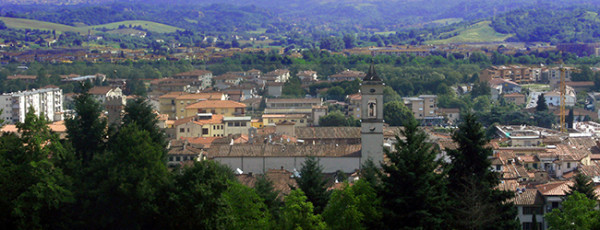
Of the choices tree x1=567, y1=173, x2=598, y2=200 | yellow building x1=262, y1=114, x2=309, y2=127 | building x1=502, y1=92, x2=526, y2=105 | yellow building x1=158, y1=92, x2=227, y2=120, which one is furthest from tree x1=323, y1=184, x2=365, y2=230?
building x1=502, y1=92, x2=526, y2=105

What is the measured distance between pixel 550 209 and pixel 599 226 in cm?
518

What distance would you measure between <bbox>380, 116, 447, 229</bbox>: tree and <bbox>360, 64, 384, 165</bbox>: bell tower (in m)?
8.99

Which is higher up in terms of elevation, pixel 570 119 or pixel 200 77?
pixel 200 77

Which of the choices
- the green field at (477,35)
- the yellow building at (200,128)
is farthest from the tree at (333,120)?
the green field at (477,35)

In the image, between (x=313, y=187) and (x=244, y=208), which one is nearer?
(x=244, y=208)

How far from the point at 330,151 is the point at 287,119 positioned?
16.5 metres

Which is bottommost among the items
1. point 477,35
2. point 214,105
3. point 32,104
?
point 214,105

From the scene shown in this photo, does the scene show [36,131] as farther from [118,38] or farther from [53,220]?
[118,38]

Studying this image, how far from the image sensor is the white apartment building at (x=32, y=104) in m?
51.3

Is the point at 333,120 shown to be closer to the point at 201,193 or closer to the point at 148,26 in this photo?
the point at 201,193

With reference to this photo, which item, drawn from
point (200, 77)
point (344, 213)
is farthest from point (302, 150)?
point (200, 77)

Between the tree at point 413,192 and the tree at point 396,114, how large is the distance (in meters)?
28.4

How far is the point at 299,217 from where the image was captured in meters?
17.0

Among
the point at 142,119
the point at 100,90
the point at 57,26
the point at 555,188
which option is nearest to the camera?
the point at 555,188
